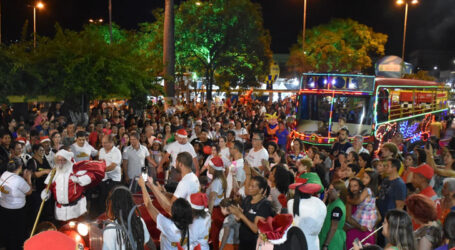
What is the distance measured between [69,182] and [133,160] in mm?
2864

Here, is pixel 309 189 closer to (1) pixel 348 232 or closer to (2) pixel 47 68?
(1) pixel 348 232

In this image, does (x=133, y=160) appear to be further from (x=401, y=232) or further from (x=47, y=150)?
(x=401, y=232)

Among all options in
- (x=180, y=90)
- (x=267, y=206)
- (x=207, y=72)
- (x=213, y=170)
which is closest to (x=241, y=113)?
(x=207, y=72)

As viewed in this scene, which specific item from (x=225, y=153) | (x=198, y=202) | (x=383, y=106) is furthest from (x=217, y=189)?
(x=383, y=106)

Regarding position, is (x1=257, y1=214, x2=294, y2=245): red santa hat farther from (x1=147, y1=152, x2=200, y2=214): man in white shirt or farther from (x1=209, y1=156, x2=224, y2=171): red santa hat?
(x1=209, y1=156, x2=224, y2=171): red santa hat

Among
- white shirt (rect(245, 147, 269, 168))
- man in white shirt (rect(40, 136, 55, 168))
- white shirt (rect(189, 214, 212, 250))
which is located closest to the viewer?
white shirt (rect(189, 214, 212, 250))

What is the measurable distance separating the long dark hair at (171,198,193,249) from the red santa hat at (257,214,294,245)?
719 millimetres

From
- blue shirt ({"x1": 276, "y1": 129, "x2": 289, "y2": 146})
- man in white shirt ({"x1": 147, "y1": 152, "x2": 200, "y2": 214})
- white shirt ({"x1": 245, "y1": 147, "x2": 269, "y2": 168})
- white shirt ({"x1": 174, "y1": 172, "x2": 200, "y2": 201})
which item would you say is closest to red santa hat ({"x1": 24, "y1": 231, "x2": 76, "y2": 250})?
man in white shirt ({"x1": 147, "y1": 152, "x2": 200, "y2": 214})

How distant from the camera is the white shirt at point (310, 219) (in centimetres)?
436

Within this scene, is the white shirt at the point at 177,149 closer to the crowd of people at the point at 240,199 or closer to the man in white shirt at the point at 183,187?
the crowd of people at the point at 240,199

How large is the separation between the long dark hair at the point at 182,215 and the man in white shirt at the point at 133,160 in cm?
461

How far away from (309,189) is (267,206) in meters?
0.57

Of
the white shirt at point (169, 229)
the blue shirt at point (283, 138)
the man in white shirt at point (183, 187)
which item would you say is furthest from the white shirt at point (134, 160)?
the blue shirt at point (283, 138)

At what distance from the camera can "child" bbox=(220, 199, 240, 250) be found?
493 centimetres
